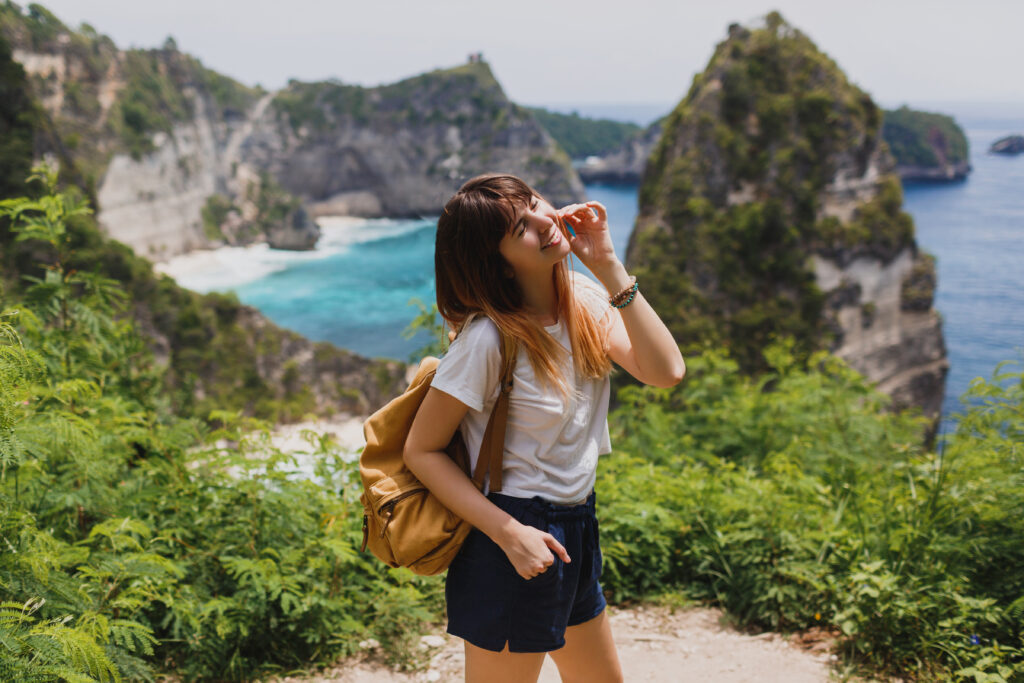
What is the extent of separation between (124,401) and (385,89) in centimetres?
10703

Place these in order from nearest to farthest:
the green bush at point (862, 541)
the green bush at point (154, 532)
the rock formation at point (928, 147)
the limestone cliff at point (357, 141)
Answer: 1. the green bush at point (154, 532)
2. the green bush at point (862, 541)
3. the rock formation at point (928, 147)
4. the limestone cliff at point (357, 141)

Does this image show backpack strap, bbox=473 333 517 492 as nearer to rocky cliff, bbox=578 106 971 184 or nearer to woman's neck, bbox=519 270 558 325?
woman's neck, bbox=519 270 558 325

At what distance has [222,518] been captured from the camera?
3.17 meters

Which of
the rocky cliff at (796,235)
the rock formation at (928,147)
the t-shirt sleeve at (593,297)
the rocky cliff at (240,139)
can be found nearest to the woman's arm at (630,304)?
the t-shirt sleeve at (593,297)

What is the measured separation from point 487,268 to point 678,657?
2.40 meters

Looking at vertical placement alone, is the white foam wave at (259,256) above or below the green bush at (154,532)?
below

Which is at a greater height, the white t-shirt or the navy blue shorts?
the white t-shirt

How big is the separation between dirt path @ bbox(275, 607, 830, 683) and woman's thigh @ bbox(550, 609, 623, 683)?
91 cm

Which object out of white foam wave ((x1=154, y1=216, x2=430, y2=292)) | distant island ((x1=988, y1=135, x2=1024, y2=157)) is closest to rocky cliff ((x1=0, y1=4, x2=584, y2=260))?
white foam wave ((x1=154, y1=216, x2=430, y2=292))

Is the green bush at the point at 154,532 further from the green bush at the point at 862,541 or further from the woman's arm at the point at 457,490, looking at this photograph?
the green bush at the point at 862,541

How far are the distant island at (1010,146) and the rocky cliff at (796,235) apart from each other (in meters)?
73.0

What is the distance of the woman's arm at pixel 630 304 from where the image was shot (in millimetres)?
1802

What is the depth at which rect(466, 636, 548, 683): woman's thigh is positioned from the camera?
1.76 metres

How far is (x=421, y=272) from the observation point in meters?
66.1
